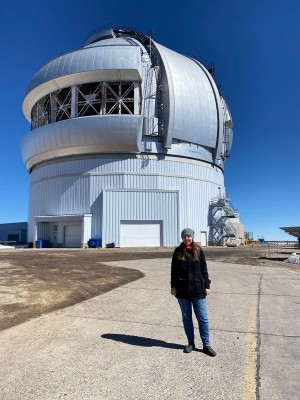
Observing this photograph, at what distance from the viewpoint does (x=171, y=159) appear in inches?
1581

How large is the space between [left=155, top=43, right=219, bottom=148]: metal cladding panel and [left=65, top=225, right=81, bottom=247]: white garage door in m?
16.3

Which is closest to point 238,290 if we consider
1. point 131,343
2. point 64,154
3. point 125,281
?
point 125,281

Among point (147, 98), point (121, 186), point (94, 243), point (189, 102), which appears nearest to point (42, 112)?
point (147, 98)

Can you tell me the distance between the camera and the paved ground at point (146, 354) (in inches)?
137

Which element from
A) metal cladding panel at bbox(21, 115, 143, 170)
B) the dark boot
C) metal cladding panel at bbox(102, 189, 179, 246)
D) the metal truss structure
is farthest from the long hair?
the metal truss structure

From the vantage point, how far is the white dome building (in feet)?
123

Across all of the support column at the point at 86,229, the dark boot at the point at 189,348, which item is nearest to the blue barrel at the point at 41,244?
the support column at the point at 86,229

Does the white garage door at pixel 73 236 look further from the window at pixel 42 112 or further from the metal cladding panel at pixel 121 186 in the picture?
the window at pixel 42 112

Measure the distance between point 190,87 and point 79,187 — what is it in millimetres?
19617

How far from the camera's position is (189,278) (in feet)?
16.0

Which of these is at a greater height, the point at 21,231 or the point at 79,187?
the point at 79,187

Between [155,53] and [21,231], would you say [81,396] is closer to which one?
[155,53]

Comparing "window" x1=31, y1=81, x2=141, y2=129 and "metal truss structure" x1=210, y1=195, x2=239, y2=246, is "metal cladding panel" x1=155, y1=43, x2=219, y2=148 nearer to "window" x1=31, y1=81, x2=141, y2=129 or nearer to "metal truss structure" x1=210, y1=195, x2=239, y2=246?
"window" x1=31, y1=81, x2=141, y2=129

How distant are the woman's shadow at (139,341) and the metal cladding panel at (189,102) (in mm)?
35815
